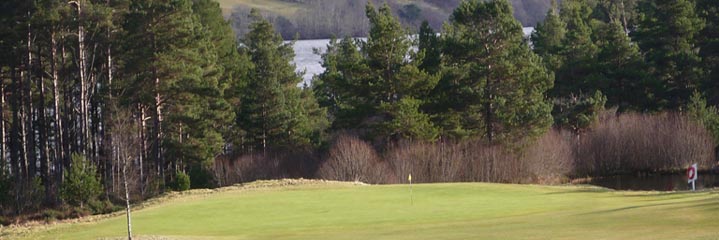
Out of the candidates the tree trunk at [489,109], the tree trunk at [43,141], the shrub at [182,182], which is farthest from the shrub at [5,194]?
the tree trunk at [489,109]

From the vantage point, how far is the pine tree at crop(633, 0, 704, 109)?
66.8 metres

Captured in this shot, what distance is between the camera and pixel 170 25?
5378 centimetres

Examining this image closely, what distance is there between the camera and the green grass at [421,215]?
78.6 feet

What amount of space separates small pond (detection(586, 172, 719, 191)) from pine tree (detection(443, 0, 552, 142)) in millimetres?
4969

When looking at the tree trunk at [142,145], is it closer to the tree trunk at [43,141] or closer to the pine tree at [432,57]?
the tree trunk at [43,141]

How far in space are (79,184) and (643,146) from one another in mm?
31973

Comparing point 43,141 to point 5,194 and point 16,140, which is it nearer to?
point 16,140

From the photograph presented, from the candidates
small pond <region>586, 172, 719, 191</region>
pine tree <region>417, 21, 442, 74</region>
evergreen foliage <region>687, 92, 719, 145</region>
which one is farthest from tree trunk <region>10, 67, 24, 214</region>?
evergreen foliage <region>687, 92, 719, 145</region>

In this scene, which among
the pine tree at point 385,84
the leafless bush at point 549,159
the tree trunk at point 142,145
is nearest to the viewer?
the tree trunk at point 142,145

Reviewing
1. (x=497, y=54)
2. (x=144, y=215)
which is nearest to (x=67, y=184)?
(x=144, y=215)

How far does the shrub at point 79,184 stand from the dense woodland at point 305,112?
79 mm

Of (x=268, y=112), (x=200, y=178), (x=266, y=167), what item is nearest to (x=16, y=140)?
(x=200, y=178)

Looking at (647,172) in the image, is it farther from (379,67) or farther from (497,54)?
(379,67)

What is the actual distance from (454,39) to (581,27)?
2029 cm
